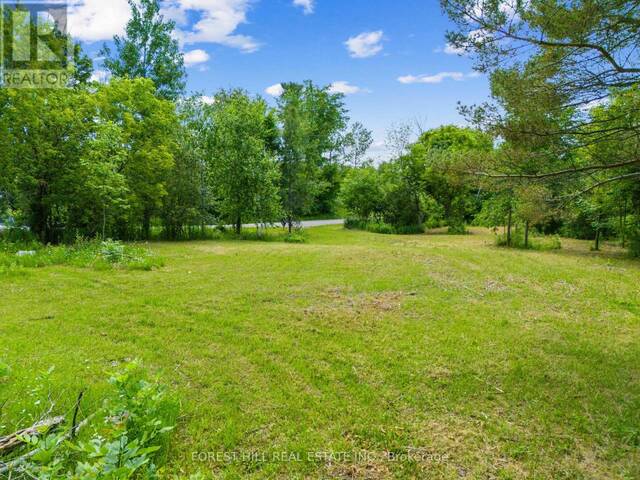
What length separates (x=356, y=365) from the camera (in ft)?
11.2

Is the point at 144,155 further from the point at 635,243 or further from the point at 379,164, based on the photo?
the point at 635,243

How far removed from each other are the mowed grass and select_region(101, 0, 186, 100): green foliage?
56.0 ft

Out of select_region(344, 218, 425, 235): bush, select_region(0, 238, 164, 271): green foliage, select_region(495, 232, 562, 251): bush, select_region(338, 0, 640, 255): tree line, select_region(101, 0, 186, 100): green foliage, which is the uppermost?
select_region(101, 0, 186, 100): green foliage

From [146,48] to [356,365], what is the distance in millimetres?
22178

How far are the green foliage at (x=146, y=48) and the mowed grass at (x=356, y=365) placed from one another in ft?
56.0

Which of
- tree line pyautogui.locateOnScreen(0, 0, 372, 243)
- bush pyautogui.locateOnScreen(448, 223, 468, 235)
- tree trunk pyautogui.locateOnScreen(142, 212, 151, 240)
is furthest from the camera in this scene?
bush pyautogui.locateOnScreen(448, 223, 468, 235)

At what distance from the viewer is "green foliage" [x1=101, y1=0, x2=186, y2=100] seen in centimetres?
1889

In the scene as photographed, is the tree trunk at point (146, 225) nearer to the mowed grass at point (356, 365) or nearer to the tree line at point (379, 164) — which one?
the tree line at point (379, 164)

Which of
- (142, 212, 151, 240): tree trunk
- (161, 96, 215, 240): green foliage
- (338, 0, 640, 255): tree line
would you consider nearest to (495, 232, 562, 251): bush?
(338, 0, 640, 255): tree line

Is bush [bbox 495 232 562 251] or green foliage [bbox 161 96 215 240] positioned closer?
bush [bbox 495 232 562 251]

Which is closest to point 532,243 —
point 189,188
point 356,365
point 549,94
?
point 549,94

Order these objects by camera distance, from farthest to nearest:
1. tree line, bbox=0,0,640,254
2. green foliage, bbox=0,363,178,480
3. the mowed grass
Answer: tree line, bbox=0,0,640,254 < the mowed grass < green foliage, bbox=0,363,178,480

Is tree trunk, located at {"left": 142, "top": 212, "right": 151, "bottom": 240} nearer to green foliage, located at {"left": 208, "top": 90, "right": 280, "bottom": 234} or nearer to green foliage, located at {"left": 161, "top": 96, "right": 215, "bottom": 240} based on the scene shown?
green foliage, located at {"left": 161, "top": 96, "right": 215, "bottom": 240}

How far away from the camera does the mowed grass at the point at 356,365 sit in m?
2.30
